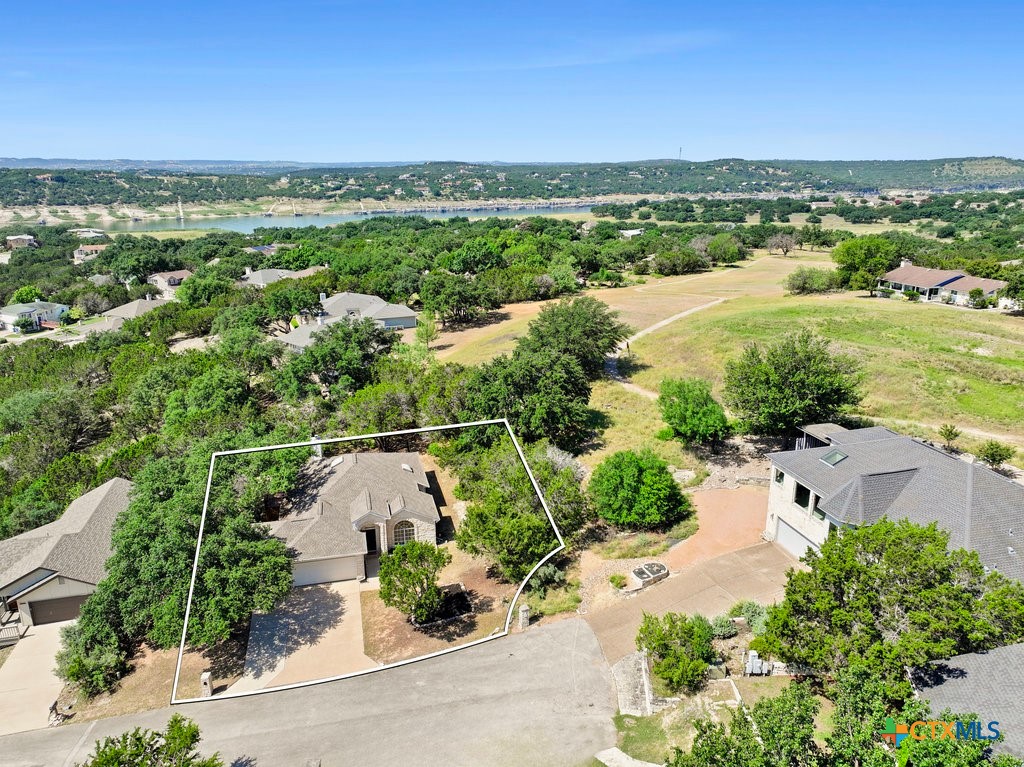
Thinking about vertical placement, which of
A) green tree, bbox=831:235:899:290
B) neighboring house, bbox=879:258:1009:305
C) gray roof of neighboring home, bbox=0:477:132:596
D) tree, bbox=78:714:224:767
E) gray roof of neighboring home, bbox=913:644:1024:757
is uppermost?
green tree, bbox=831:235:899:290

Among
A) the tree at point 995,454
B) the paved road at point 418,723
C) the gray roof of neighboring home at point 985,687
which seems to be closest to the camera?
the gray roof of neighboring home at point 985,687

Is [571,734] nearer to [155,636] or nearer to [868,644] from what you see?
[868,644]

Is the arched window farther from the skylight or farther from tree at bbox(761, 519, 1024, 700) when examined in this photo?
the skylight

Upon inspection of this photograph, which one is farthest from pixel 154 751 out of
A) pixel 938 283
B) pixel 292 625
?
pixel 938 283

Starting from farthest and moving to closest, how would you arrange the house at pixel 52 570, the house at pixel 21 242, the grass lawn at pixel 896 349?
the house at pixel 21 242
the grass lawn at pixel 896 349
the house at pixel 52 570

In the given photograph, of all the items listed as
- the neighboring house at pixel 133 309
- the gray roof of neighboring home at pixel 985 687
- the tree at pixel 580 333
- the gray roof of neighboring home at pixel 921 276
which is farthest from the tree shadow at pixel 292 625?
the gray roof of neighboring home at pixel 921 276

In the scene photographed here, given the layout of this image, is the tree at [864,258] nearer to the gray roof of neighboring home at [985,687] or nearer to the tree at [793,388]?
the tree at [793,388]

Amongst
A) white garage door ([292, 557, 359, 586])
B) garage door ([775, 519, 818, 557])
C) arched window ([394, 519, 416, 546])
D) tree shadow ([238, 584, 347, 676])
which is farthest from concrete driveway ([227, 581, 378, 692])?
garage door ([775, 519, 818, 557])

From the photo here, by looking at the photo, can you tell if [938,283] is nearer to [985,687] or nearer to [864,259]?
[864,259]
